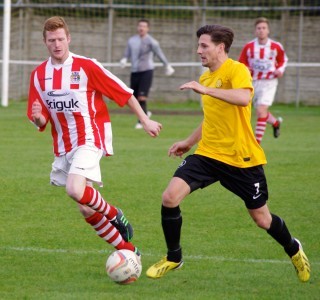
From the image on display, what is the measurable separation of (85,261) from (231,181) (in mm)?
1372

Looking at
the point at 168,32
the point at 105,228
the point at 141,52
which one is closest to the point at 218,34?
the point at 105,228

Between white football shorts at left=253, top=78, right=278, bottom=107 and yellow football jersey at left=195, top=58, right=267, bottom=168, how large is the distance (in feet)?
28.8

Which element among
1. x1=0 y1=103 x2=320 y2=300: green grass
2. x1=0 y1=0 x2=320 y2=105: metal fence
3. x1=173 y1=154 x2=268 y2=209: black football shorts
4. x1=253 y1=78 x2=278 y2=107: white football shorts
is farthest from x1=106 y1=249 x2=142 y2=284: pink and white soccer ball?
x1=0 y1=0 x2=320 y2=105: metal fence

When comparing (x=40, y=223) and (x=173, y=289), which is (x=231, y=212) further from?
(x=173, y=289)

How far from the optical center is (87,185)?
7004 mm

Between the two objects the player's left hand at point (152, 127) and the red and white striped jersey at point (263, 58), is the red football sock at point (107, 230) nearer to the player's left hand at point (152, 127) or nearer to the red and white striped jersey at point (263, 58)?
the player's left hand at point (152, 127)

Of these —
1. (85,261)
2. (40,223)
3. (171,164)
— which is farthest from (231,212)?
(171,164)

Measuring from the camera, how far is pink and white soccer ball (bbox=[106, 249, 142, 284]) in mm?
6404

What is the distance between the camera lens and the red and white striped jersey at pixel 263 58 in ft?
51.1

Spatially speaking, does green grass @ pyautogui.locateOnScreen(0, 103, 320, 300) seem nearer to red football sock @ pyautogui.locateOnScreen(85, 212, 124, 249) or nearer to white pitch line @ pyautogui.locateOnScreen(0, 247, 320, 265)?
white pitch line @ pyautogui.locateOnScreen(0, 247, 320, 265)

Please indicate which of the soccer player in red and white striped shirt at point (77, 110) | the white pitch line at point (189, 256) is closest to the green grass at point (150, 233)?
the white pitch line at point (189, 256)

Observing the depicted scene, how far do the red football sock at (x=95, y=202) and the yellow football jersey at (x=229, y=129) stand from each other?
84 centimetres

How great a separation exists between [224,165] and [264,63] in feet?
30.2

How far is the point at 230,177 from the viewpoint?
673 centimetres
